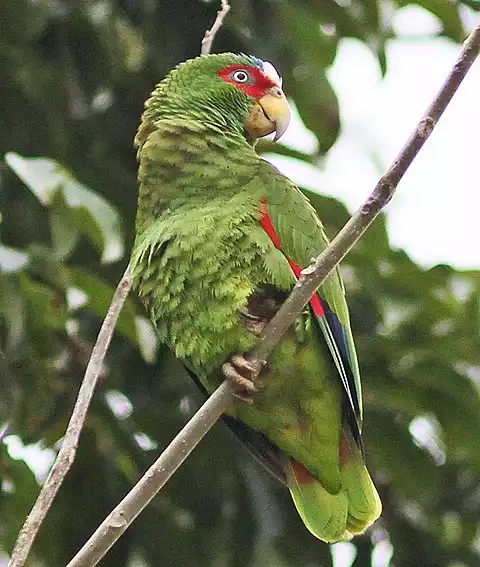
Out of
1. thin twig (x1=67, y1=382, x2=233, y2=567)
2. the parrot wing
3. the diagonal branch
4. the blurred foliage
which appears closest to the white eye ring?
the blurred foliage

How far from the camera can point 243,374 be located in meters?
1.68

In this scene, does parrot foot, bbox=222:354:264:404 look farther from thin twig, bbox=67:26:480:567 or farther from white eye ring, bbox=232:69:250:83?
white eye ring, bbox=232:69:250:83

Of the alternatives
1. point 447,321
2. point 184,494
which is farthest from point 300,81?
point 184,494

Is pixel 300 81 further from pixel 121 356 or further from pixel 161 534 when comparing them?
pixel 161 534

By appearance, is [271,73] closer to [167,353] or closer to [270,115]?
[270,115]

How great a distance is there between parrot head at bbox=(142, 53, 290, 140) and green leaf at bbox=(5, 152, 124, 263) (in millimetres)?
381

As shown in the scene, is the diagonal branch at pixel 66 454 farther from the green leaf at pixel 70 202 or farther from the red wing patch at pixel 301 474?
the red wing patch at pixel 301 474

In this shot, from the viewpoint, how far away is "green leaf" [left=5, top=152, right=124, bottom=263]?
5.54ft

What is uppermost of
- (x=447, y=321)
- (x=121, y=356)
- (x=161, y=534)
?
(x=447, y=321)

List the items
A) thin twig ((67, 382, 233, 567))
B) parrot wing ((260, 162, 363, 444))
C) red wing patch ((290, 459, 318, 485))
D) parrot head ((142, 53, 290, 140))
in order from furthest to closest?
parrot head ((142, 53, 290, 140)) → red wing patch ((290, 459, 318, 485)) → parrot wing ((260, 162, 363, 444)) → thin twig ((67, 382, 233, 567))

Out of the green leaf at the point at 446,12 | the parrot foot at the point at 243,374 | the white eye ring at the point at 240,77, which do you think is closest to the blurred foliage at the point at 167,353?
the green leaf at the point at 446,12

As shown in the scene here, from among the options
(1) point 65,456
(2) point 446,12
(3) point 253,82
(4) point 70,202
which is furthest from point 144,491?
(2) point 446,12

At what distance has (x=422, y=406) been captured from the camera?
2.31 meters

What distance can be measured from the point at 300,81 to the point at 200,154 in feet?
1.82
